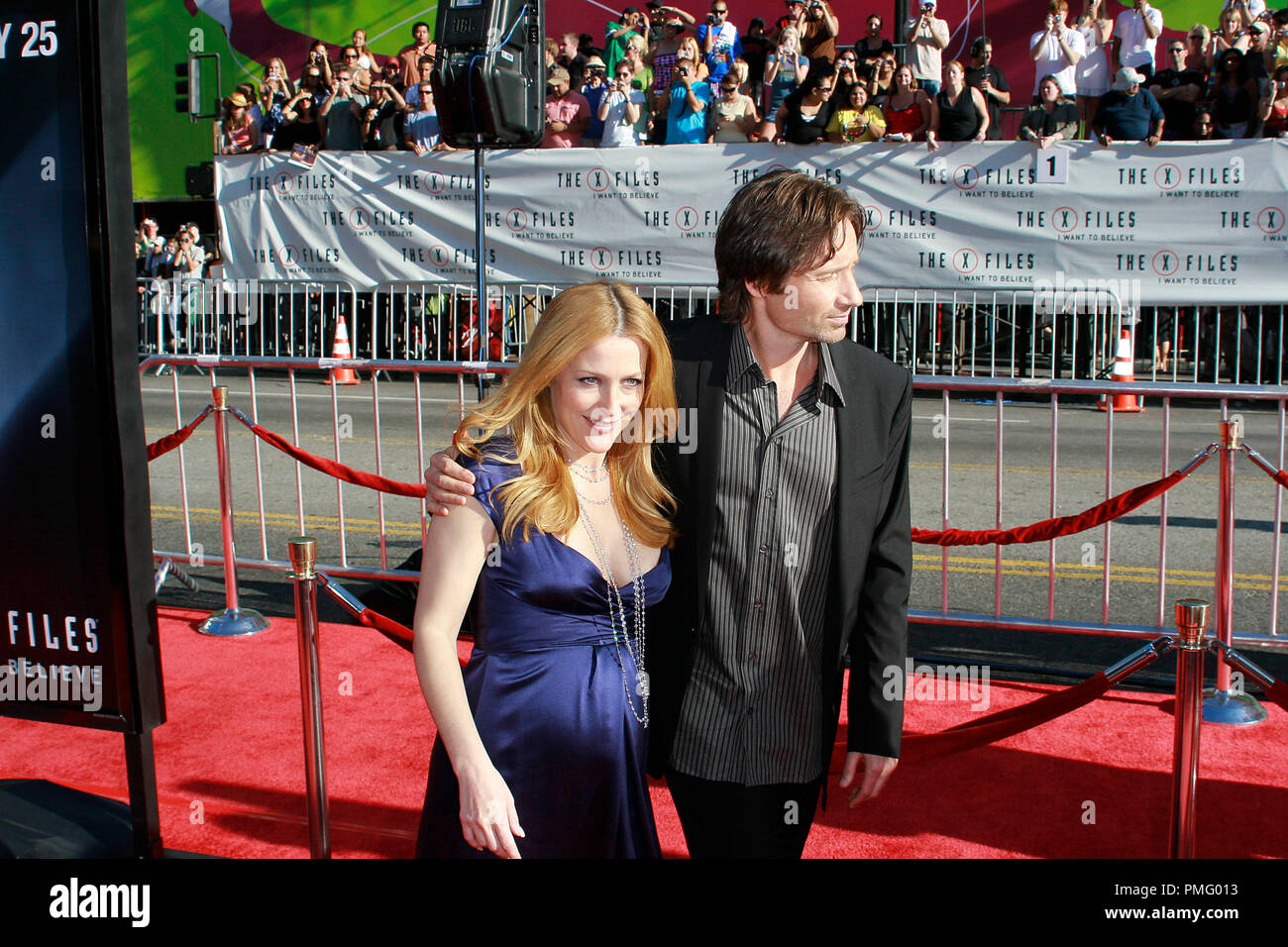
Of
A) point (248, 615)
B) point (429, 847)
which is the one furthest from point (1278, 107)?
point (429, 847)

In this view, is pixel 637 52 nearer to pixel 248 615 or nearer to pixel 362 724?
pixel 248 615

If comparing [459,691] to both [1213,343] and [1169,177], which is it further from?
[1213,343]

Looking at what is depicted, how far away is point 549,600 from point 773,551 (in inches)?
19.8

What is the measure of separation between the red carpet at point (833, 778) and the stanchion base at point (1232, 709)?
6cm

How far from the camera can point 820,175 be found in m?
13.4

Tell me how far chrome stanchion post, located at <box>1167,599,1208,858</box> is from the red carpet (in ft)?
2.63

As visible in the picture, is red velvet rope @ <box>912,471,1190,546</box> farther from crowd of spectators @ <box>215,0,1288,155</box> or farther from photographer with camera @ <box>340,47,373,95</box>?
photographer with camera @ <box>340,47,373,95</box>

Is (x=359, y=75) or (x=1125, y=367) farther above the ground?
(x=359, y=75)

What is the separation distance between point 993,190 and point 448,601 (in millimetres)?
10910

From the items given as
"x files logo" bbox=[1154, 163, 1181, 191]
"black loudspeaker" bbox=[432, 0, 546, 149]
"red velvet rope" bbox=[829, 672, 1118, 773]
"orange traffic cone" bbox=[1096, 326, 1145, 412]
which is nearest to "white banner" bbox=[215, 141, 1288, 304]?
"x files logo" bbox=[1154, 163, 1181, 191]

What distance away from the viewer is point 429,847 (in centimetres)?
243

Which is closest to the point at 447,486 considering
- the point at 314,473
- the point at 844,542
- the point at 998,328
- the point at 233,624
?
the point at 844,542

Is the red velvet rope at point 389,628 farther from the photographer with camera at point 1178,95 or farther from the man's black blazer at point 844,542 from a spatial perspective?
the photographer with camera at point 1178,95

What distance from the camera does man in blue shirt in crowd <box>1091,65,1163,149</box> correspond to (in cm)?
1180
